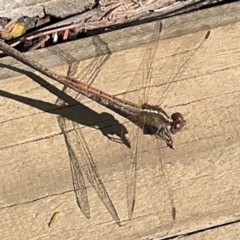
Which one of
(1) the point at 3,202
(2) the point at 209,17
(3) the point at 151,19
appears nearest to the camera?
(1) the point at 3,202

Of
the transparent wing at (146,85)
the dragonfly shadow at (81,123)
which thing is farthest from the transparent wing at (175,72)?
the dragonfly shadow at (81,123)

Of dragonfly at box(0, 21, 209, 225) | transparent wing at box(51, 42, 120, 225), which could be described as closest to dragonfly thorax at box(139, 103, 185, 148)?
dragonfly at box(0, 21, 209, 225)

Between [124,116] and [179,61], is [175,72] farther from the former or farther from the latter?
[124,116]

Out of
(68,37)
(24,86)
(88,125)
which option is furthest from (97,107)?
(68,37)

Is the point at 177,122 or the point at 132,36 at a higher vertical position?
the point at 132,36

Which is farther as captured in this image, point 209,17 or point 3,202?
point 209,17

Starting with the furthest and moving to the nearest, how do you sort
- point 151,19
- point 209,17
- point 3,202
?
point 151,19 → point 209,17 → point 3,202

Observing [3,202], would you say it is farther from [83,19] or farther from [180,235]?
[83,19]

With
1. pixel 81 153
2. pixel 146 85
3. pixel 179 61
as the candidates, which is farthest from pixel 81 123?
pixel 179 61
